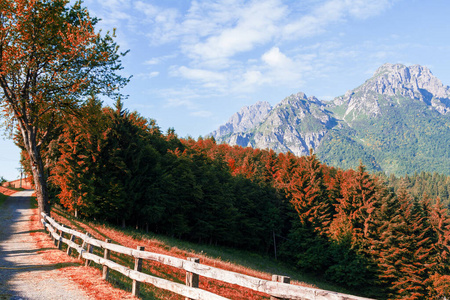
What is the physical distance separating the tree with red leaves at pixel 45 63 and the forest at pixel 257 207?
7.25ft

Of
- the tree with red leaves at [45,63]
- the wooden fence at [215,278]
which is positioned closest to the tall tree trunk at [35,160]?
the tree with red leaves at [45,63]

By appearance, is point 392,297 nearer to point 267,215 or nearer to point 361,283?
point 361,283

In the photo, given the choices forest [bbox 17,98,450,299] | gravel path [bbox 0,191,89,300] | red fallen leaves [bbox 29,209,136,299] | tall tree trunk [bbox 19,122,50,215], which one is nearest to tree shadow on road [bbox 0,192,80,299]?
gravel path [bbox 0,191,89,300]

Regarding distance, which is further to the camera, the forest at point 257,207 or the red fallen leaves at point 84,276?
the forest at point 257,207

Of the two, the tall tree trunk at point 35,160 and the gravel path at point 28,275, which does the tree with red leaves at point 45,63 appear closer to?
the tall tree trunk at point 35,160

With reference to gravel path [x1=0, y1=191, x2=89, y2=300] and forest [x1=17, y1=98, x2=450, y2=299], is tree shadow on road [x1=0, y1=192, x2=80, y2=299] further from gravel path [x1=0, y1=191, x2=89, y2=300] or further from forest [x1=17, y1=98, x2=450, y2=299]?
forest [x1=17, y1=98, x2=450, y2=299]

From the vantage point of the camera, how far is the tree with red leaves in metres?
19.6

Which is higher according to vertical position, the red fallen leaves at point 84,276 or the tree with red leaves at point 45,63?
the tree with red leaves at point 45,63

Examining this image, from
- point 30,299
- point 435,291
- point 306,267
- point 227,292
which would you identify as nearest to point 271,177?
point 306,267

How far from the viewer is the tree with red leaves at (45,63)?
19609 mm

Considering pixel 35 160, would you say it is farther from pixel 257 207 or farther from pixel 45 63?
pixel 257 207

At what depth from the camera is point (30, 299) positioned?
8312mm

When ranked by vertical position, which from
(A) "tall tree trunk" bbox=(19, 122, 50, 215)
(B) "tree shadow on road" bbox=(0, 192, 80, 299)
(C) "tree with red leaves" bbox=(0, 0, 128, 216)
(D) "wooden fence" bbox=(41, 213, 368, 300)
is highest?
(C) "tree with red leaves" bbox=(0, 0, 128, 216)

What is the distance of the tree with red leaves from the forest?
2.21 m
